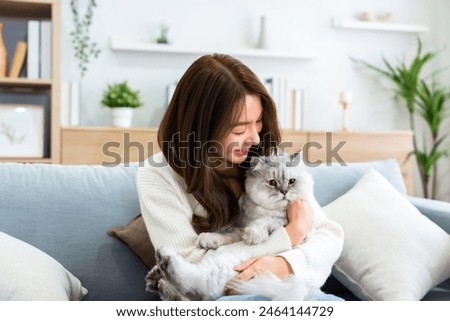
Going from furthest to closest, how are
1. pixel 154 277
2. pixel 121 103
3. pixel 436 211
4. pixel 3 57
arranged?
pixel 121 103, pixel 3 57, pixel 436 211, pixel 154 277

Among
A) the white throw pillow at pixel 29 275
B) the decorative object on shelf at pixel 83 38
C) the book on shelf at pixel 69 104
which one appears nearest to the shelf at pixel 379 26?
the decorative object on shelf at pixel 83 38

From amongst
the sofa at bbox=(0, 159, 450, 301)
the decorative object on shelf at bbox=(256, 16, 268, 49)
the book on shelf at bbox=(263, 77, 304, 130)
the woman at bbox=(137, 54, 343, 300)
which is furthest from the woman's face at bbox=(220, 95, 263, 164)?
the decorative object on shelf at bbox=(256, 16, 268, 49)

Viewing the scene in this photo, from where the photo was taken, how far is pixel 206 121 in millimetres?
A: 1430

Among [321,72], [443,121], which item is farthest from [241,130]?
[443,121]

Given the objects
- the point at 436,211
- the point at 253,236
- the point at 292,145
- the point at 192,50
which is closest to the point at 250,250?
the point at 253,236

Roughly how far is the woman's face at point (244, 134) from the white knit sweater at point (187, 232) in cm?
16

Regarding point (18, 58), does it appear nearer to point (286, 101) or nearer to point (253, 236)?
point (286, 101)

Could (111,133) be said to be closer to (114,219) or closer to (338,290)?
(114,219)

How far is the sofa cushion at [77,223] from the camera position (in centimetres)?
166

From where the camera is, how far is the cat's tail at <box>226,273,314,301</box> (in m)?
1.17

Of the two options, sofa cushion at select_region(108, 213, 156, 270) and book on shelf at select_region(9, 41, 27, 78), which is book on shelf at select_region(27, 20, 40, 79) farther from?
sofa cushion at select_region(108, 213, 156, 270)

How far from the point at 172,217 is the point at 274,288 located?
0.36 meters

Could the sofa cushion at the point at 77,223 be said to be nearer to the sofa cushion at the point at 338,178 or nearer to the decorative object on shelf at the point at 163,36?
the sofa cushion at the point at 338,178

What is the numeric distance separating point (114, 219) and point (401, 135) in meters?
2.44
